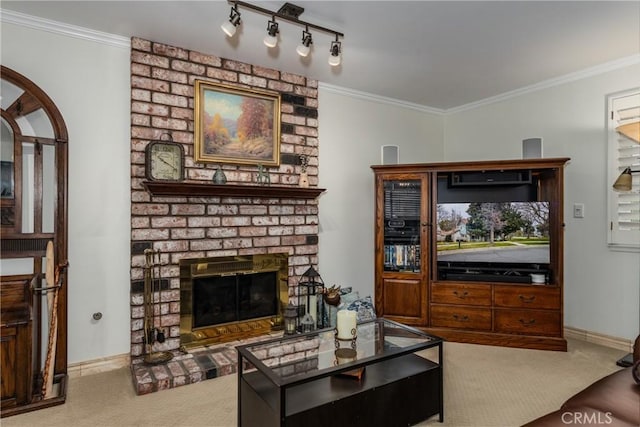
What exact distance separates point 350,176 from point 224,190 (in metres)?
1.52

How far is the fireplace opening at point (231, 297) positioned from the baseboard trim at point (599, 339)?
271cm

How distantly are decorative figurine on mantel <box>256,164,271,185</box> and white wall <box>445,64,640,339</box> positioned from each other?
2711 mm

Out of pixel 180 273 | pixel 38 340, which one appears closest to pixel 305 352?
pixel 180 273

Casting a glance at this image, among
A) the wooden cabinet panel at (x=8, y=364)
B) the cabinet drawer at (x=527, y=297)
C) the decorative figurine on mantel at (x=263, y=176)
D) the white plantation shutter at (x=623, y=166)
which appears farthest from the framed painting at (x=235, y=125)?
the white plantation shutter at (x=623, y=166)

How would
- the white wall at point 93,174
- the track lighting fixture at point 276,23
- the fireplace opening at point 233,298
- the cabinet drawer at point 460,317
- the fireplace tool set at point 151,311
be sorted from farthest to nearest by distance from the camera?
the cabinet drawer at point 460,317
the fireplace opening at point 233,298
the fireplace tool set at point 151,311
the white wall at point 93,174
the track lighting fixture at point 276,23

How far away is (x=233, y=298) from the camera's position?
3324 mm

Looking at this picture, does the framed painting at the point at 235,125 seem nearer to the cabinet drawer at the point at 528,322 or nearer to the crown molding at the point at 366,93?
the crown molding at the point at 366,93

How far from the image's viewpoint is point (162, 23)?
2619 millimetres

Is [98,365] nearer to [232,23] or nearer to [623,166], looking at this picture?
[232,23]

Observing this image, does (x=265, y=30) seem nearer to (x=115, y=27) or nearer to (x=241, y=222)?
(x=115, y=27)

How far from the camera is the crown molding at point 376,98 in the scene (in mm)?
3861

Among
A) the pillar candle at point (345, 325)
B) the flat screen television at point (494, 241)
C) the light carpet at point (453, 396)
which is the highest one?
the flat screen television at point (494, 241)

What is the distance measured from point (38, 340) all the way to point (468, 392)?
285 cm

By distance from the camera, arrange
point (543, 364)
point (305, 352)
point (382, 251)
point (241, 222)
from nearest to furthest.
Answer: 1. point (305, 352)
2. point (543, 364)
3. point (241, 222)
4. point (382, 251)
